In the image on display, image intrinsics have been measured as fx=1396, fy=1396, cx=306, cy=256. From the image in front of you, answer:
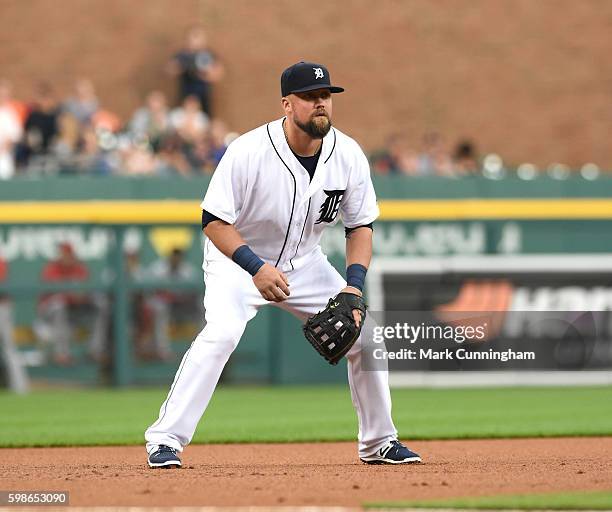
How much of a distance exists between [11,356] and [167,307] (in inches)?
58.7

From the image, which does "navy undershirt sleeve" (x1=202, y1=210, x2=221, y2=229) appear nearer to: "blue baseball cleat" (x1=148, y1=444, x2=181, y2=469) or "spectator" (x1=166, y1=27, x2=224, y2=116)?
"blue baseball cleat" (x1=148, y1=444, x2=181, y2=469)

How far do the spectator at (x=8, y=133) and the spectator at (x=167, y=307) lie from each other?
2.22 meters

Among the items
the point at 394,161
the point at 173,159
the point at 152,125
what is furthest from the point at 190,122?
the point at 394,161

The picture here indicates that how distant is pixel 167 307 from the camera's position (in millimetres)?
13039

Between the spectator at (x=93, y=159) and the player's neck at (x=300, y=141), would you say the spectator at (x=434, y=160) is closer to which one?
the spectator at (x=93, y=159)

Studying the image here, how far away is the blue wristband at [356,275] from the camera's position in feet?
21.7

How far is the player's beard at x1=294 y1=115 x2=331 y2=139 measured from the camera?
6352mm

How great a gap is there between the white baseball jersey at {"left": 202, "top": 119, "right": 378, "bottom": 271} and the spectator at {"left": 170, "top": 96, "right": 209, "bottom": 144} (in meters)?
8.28

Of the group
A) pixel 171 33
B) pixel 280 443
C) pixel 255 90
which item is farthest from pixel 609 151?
pixel 280 443

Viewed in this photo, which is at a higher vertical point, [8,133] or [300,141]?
[300,141]

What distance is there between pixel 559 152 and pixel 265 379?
7.14 metres

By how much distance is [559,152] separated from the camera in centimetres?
1856

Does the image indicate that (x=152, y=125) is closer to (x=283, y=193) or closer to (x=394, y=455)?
(x=283, y=193)

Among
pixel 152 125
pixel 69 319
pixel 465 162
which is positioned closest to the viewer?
pixel 69 319
